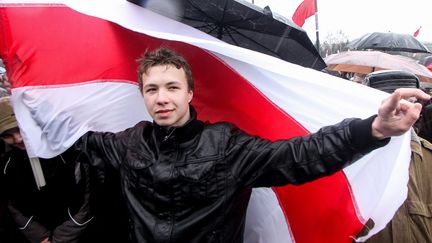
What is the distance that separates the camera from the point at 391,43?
6.66 m

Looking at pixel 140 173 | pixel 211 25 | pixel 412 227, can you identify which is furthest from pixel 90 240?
pixel 412 227

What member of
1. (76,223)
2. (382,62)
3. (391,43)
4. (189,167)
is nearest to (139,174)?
(189,167)

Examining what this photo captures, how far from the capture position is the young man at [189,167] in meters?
1.58

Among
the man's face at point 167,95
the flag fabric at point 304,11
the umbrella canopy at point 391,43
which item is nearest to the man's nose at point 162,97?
the man's face at point 167,95

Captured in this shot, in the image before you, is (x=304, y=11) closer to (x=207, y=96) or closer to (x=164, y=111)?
(x=207, y=96)

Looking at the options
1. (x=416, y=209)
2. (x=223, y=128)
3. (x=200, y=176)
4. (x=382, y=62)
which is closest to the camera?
(x=200, y=176)

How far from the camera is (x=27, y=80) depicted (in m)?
2.01

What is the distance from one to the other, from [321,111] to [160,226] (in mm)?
892

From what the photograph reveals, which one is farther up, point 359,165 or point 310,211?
point 359,165

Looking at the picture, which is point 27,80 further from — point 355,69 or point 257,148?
point 355,69

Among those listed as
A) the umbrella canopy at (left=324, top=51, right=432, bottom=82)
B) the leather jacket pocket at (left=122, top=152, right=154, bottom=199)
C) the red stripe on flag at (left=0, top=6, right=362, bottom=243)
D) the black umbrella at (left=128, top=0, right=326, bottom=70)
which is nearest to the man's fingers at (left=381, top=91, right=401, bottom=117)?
the red stripe on flag at (left=0, top=6, right=362, bottom=243)

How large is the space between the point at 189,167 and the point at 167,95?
1.07ft

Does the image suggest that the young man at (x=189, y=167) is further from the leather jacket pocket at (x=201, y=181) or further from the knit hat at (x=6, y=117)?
the knit hat at (x=6, y=117)

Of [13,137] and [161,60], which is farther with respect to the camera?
[13,137]
